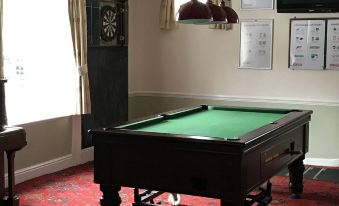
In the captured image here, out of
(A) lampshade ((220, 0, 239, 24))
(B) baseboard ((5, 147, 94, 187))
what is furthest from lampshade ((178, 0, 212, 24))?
(B) baseboard ((5, 147, 94, 187))

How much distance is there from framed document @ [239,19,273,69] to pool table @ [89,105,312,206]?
8.34ft

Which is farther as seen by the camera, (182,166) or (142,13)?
(142,13)

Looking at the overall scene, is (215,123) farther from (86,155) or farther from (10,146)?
(86,155)

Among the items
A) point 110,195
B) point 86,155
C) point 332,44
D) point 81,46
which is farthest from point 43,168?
point 332,44

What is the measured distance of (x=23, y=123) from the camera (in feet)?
18.0

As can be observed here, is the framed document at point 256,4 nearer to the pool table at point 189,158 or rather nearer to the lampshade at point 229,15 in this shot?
the lampshade at point 229,15

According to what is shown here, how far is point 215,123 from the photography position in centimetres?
439

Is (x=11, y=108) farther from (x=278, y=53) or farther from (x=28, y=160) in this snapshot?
(x=278, y=53)

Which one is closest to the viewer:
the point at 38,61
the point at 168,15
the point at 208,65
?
the point at 38,61

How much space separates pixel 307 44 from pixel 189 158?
3479mm

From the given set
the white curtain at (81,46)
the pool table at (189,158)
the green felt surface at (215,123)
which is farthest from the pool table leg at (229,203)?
the white curtain at (81,46)

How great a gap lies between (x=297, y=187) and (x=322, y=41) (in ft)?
6.88

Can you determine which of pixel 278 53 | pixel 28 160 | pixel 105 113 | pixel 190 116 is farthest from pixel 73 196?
pixel 278 53

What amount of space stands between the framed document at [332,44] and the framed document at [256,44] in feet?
2.25
